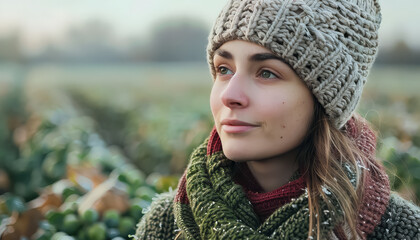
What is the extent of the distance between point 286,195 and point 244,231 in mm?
263

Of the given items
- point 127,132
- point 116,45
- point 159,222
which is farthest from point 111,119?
point 159,222

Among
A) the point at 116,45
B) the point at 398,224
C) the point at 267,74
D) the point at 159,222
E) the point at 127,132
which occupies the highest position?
the point at 116,45

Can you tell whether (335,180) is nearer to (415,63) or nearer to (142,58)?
(415,63)

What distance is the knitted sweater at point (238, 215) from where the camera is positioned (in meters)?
2.01

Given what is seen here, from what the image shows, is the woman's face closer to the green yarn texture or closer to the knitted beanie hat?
the knitted beanie hat

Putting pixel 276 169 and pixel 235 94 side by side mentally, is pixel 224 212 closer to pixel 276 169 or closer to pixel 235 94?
pixel 276 169

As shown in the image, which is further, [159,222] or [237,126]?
[159,222]

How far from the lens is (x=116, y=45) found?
481 inches

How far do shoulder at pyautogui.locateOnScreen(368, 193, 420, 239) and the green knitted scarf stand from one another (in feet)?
0.85

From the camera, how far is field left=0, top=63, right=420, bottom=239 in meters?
3.40

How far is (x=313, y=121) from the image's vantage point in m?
2.22

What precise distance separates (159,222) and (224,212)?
453 millimetres

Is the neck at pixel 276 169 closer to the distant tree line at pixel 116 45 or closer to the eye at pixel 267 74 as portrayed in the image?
the eye at pixel 267 74

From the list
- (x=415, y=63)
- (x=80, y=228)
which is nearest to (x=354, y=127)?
(x=80, y=228)
